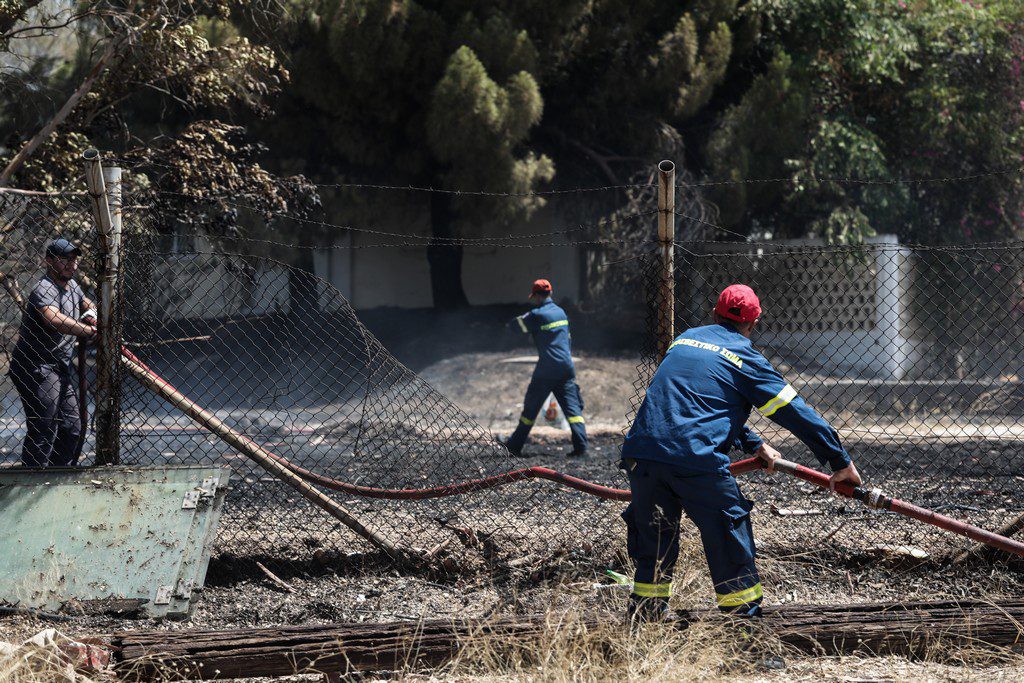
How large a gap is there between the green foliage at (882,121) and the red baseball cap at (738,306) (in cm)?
1065

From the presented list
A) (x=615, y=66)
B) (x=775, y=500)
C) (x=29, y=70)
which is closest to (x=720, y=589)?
(x=775, y=500)

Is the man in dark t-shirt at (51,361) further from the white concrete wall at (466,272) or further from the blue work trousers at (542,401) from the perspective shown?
the white concrete wall at (466,272)

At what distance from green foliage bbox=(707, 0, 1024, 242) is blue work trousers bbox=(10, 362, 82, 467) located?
35.4ft

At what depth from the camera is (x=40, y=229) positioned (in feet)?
15.9

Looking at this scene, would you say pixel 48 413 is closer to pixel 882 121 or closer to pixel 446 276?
pixel 446 276

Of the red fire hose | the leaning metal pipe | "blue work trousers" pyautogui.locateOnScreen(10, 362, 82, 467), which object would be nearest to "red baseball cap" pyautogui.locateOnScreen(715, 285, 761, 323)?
the red fire hose

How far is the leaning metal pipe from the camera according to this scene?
14.6ft

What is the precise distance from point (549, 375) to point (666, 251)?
4401 millimetres

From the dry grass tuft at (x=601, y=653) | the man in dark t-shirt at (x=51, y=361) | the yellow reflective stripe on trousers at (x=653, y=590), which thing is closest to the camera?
the dry grass tuft at (x=601, y=653)

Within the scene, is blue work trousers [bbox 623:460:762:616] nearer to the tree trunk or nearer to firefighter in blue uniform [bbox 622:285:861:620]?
firefighter in blue uniform [bbox 622:285:861:620]

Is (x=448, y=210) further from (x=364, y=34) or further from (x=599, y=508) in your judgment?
(x=599, y=508)

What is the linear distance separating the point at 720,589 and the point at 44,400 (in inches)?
151

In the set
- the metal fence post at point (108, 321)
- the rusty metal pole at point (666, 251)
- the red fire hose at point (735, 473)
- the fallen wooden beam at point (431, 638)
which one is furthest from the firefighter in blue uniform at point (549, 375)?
the fallen wooden beam at point (431, 638)

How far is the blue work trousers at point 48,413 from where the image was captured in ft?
16.9
